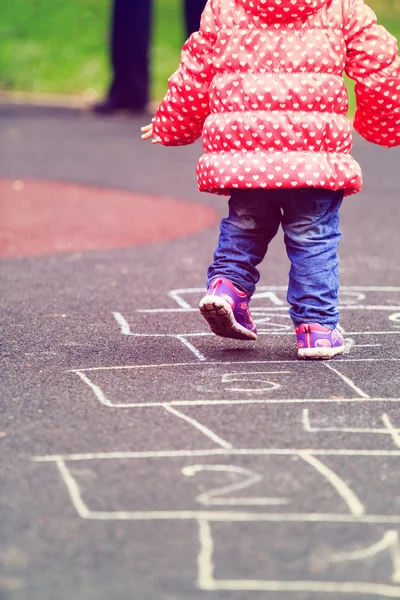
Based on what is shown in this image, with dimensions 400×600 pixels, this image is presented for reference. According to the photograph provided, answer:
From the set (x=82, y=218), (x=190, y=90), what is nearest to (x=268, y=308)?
(x=190, y=90)

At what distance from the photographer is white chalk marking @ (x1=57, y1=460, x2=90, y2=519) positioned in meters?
2.77

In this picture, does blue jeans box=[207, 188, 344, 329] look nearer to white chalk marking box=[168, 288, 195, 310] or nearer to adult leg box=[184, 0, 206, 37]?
white chalk marking box=[168, 288, 195, 310]

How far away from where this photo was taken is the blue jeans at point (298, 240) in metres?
4.18

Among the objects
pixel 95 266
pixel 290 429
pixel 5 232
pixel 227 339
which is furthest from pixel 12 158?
pixel 290 429

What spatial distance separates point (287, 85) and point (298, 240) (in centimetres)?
51

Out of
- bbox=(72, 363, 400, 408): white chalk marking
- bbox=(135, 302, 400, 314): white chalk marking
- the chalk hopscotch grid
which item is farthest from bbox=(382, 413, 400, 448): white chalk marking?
bbox=(135, 302, 400, 314): white chalk marking

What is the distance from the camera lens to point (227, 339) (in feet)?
15.0

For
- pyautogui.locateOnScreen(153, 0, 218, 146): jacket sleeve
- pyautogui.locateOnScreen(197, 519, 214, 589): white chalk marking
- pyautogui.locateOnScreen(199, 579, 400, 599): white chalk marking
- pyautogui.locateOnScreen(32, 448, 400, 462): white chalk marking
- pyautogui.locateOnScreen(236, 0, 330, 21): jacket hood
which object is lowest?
pyautogui.locateOnScreen(32, 448, 400, 462): white chalk marking

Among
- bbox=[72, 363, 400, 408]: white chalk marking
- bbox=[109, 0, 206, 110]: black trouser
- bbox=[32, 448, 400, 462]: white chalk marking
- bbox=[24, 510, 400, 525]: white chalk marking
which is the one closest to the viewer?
bbox=[24, 510, 400, 525]: white chalk marking

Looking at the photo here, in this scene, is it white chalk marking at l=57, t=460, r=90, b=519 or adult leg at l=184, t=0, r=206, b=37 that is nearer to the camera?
white chalk marking at l=57, t=460, r=90, b=519

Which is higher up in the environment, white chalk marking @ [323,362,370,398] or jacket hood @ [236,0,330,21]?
jacket hood @ [236,0,330,21]

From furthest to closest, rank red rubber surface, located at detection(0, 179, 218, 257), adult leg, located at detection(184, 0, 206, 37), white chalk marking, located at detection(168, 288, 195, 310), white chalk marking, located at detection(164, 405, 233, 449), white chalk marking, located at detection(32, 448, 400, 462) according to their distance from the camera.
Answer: adult leg, located at detection(184, 0, 206, 37), red rubber surface, located at detection(0, 179, 218, 257), white chalk marking, located at detection(168, 288, 195, 310), white chalk marking, located at detection(164, 405, 233, 449), white chalk marking, located at detection(32, 448, 400, 462)

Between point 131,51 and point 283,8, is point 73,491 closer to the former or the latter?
point 283,8

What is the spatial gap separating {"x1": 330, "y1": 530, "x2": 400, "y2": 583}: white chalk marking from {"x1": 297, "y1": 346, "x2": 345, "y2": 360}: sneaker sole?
1.55 meters
